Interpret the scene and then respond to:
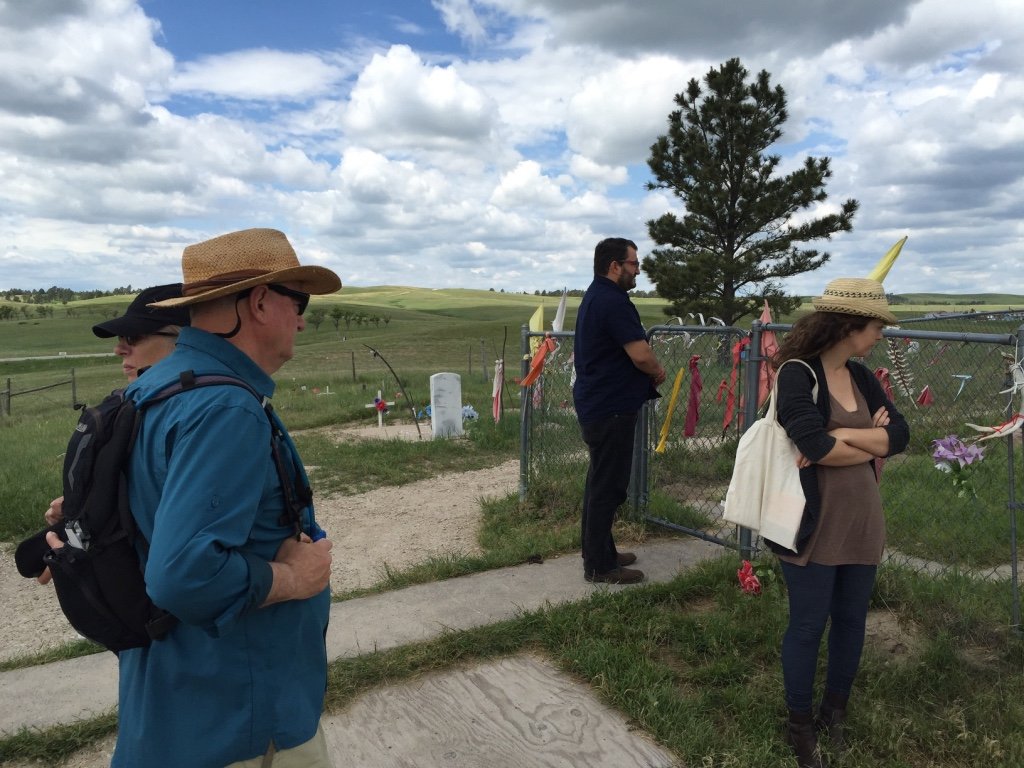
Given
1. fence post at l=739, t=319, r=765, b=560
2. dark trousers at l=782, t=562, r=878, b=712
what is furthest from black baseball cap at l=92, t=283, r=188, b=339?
fence post at l=739, t=319, r=765, b=560

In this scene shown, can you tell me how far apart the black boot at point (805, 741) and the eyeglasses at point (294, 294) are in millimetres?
2371

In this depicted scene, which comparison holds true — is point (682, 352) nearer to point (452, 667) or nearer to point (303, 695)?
point (452, 667)

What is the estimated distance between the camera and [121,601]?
4.88 feet

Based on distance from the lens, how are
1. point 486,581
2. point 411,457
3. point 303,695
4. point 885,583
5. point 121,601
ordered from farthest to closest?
point 411,457
point 486,581
point 885,583
point 303,695
point 121,601

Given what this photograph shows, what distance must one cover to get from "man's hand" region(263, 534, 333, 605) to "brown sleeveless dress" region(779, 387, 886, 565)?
1807 millimetres

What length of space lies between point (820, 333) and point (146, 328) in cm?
239

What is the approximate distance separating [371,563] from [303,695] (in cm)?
420

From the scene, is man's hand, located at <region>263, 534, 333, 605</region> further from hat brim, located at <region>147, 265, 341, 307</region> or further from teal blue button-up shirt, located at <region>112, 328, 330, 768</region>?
hat brim, located at <region>147, 265, 341, 307</region>

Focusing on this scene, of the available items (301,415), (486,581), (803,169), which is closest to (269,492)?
(486,581)

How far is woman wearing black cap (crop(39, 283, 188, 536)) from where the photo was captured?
8.07ft

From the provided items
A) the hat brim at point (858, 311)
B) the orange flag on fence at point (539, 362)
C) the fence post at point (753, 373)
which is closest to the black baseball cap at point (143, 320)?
the hat brim at point (858, 311)

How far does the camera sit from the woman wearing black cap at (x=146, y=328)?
246 centimetres

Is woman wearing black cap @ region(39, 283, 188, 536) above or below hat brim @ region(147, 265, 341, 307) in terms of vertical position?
below

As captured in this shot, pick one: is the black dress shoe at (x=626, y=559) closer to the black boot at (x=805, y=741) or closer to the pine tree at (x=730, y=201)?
the black boot at (x=805, y=741)
